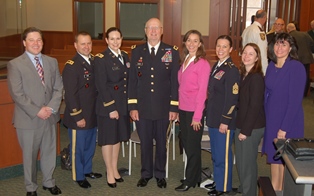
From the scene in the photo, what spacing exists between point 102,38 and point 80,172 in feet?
25.7

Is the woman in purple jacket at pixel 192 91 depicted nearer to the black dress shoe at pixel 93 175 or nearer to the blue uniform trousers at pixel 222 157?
the blue uniform trousers at pixel 222 157

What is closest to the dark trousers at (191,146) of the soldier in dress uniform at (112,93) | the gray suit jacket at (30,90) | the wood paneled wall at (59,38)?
the soldier in dress uniform at (112,93)

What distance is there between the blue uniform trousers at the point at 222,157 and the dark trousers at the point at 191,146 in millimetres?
148

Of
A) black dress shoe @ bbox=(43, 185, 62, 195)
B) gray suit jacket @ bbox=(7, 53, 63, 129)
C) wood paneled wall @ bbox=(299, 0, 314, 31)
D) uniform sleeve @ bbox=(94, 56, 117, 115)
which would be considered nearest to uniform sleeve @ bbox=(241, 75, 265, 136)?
uniform sleeve @ bbox=(94, 56, 117, 115)

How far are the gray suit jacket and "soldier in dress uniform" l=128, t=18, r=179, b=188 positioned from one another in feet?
2.31

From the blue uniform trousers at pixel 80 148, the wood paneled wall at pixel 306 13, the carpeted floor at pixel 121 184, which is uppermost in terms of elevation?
the wood paneled wall at pixel 306 13

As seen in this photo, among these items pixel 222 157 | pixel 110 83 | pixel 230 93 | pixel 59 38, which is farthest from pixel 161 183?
pixel 59 38

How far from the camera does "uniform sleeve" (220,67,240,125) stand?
11.5 feet

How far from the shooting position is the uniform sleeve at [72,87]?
3812mm

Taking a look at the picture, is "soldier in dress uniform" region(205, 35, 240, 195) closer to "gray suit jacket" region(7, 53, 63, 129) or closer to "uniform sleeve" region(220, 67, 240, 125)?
"uniform sleeve" region(220, 67, 240, 125)

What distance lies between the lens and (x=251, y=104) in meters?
3.37

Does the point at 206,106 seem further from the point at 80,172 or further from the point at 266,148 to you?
the point at 80,172

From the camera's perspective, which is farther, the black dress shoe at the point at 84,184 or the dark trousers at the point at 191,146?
the black dress shoe at the point at 84,184

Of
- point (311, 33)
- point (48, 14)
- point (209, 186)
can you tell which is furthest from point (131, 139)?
point (48, 14)
